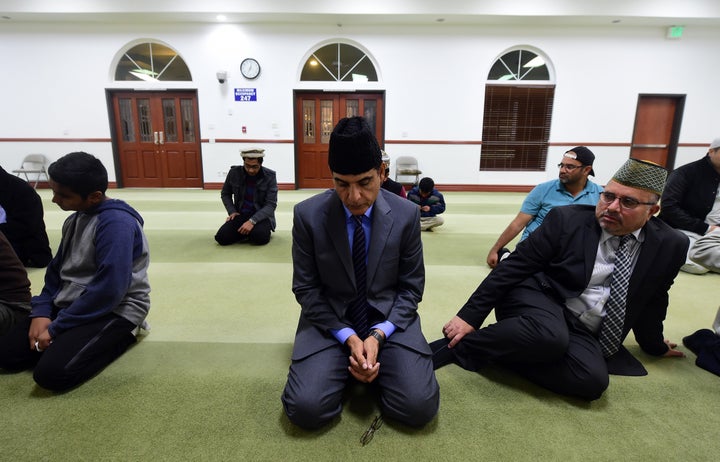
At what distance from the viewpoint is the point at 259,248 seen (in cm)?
416

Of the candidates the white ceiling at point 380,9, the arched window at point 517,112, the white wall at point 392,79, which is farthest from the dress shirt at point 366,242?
the arched window at point 517,112

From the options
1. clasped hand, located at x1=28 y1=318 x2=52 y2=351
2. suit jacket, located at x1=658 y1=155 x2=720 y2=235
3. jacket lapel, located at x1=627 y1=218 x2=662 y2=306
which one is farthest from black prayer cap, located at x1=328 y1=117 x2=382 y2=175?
suit jacket, located at x1=658 y1=155 x2=720 y2=235

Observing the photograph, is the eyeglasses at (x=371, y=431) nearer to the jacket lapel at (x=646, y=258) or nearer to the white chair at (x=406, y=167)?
the jacket lapel at (x=646, y=258)

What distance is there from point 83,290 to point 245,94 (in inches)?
273

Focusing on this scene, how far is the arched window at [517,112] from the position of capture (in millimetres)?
8039

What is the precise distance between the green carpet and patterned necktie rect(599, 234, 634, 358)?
29cm

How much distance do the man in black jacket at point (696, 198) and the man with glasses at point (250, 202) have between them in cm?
382

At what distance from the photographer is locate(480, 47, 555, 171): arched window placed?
804 centimetres

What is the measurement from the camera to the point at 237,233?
14.1ft

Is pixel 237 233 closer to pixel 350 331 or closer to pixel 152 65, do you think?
pixel 350 331

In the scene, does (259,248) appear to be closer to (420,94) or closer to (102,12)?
(420,94)

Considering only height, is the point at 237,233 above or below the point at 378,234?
below

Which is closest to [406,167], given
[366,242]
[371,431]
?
[366,242]

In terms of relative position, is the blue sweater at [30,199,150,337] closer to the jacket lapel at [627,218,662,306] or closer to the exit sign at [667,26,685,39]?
the jacket lapel at [627,218,662,306]
